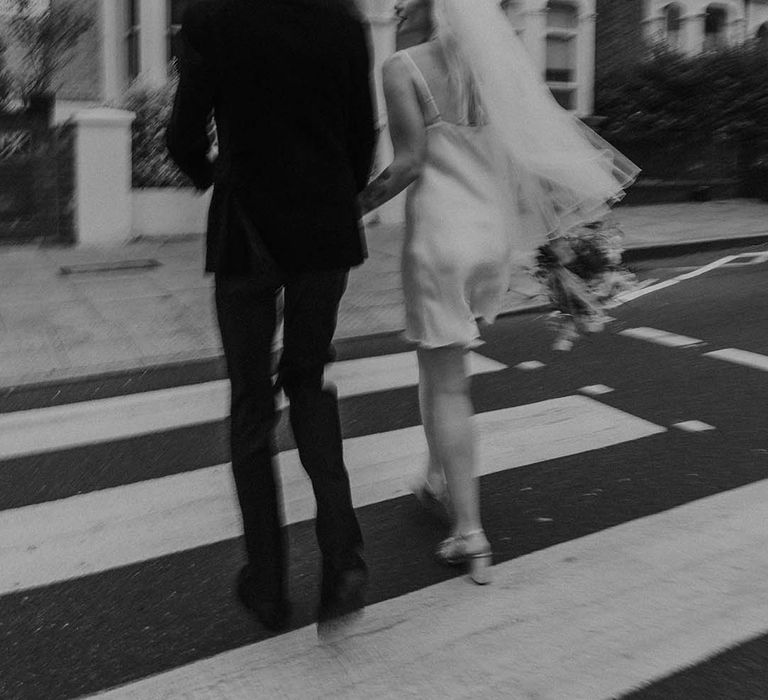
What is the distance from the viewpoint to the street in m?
3.07

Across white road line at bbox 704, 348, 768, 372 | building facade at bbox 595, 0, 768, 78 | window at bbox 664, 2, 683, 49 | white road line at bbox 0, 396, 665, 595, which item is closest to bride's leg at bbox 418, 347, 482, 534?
white road line at bbox 0, 396, 665, 595

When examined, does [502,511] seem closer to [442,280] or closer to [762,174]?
[442,280]

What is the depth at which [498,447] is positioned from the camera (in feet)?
16.6

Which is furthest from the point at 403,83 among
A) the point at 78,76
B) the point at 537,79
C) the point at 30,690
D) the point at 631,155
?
the point at 631,155

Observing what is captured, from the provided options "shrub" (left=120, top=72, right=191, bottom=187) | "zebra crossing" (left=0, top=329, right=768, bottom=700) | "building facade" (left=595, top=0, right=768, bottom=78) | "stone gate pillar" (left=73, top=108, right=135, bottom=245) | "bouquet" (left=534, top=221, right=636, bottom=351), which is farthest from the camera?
"building facade" (left=595, top=0, right=768, bottom=78)

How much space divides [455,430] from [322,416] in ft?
2.24

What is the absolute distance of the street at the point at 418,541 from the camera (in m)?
3.07

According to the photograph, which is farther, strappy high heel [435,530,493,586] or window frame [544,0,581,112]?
window frame [544,0,581,112]

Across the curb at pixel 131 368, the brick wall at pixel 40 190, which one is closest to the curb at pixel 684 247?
the curb at pixel 131 368

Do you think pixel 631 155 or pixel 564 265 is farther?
pixel 631 155

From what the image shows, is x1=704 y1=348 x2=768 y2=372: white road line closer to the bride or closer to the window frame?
the bride

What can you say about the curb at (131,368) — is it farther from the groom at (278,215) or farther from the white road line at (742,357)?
the groom at (278,215)

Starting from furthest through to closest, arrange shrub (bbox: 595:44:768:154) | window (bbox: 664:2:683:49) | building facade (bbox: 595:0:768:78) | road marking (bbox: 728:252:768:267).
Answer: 1. window (bbox: 664:2:683:49)
2. building facade (bbox: 595:0:768:78)
3. shrub (bbox: 595:44:768:154)
4. road marking (bbox: 728:252:768:267)

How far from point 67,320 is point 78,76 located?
698 cm
